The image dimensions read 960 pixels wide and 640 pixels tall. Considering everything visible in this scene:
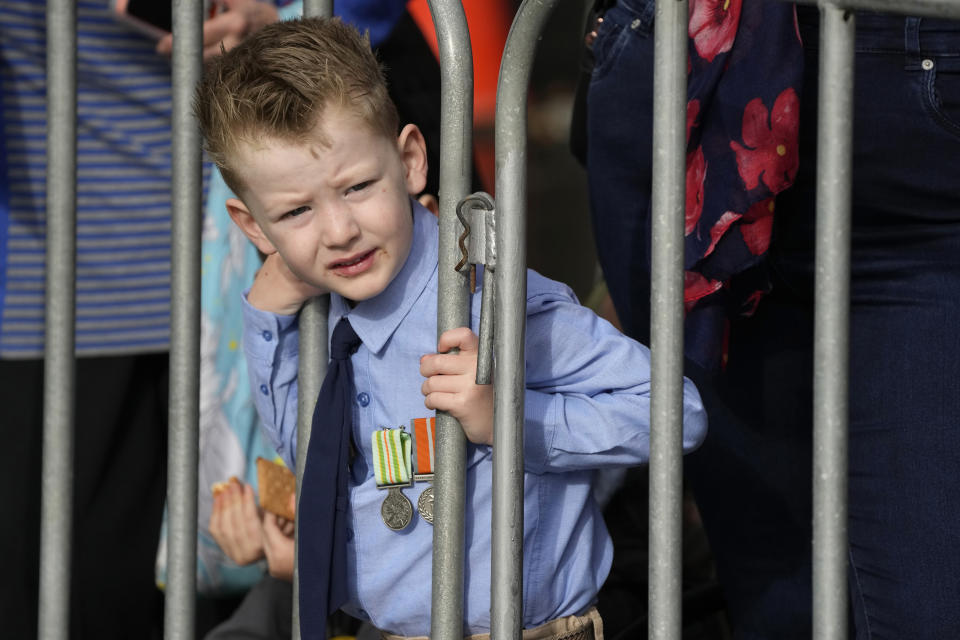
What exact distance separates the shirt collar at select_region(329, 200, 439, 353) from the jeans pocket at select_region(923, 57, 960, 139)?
66cm

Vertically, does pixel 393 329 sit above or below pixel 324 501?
above

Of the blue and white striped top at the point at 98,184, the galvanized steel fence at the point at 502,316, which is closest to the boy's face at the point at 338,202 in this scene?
the galvanized steel fence at the point at 502,316

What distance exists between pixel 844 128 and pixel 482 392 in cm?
50

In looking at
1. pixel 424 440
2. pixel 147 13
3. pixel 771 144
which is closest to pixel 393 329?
pixel 424 440

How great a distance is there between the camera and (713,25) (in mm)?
1682

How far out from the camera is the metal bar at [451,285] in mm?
1502

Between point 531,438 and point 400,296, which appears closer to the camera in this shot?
point 531,438

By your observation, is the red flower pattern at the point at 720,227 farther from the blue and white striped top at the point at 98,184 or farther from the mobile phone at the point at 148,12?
the blue and white striped top at the point at 98,184

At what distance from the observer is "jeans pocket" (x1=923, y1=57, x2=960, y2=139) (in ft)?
5.24

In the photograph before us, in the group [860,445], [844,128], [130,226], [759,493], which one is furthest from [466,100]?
[130,226]

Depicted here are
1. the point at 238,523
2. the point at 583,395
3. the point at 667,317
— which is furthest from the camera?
the point at 238,523

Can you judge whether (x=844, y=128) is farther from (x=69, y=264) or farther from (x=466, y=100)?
(x=69, y=264)

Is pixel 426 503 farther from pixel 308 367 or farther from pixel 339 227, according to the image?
pixel 339 227

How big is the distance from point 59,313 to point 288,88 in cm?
46
